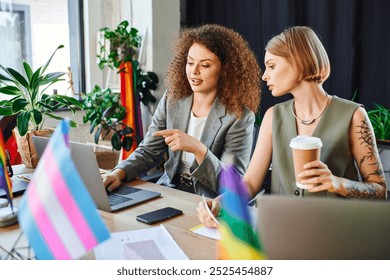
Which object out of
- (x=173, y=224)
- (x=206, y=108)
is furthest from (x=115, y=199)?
(x=206, y=108)

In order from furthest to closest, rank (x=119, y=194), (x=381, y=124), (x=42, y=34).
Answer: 1. (x=42, y=34)
2. (x=381, y=124)
3. (x=119, y=194)

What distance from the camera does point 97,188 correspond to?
135 cm

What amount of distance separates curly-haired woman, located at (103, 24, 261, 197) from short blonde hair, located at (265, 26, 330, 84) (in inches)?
21.6

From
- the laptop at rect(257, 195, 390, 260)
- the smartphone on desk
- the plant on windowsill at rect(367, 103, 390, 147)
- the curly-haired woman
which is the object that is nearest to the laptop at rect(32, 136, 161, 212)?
the smartphone on desk

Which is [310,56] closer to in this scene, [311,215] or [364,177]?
[364,177]

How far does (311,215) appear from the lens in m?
0.74

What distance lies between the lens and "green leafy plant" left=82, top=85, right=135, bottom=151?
3492 millimetres

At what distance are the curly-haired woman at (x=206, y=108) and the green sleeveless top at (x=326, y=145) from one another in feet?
1.16

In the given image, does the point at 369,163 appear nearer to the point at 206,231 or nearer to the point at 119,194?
the point at 206,231

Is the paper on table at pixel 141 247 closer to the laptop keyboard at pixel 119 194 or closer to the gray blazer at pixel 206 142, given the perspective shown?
the laptop keyboard at pixel 119 194

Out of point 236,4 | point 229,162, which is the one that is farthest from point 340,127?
point 236,4

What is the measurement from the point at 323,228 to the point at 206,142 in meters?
1.28

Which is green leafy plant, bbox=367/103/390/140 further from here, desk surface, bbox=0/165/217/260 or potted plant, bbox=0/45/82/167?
potted plant, bbox=0/45/82/167

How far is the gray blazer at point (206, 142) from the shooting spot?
1.89 metres
